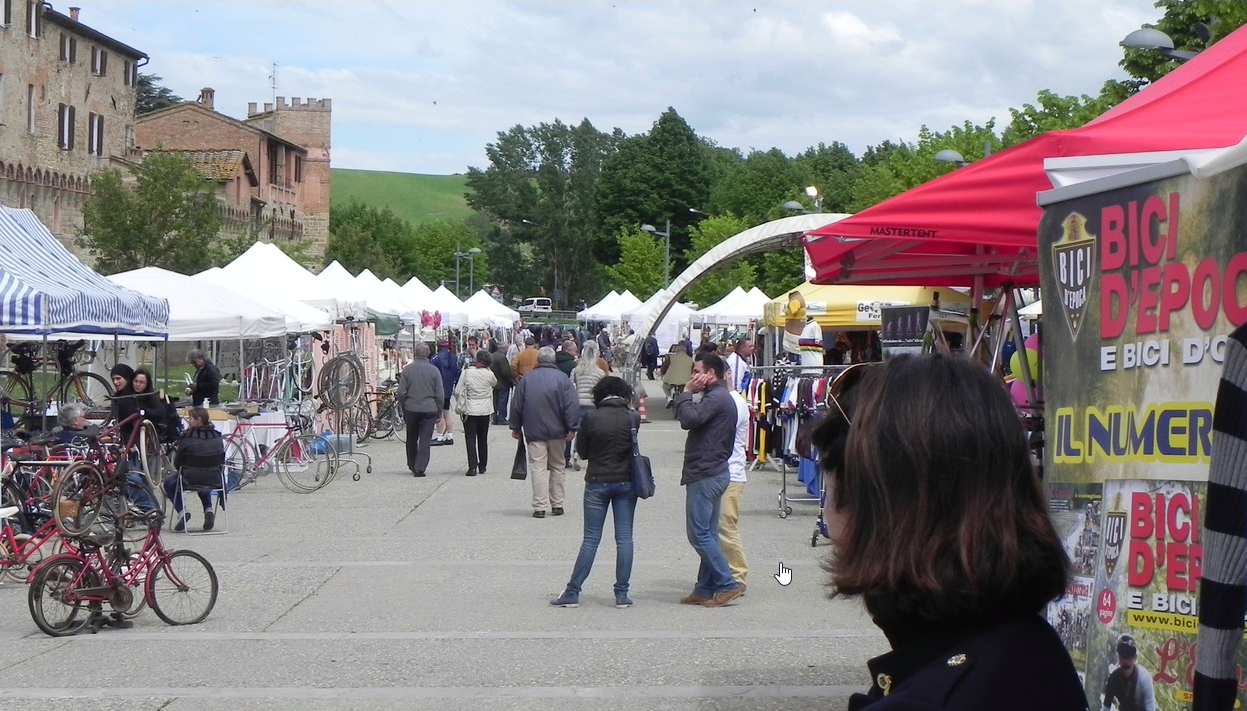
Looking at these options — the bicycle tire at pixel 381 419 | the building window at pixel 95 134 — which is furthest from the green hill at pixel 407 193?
the bicycle tire at pixel 381 419

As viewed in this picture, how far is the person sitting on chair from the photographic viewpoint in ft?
44.4

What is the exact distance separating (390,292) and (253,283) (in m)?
9.14

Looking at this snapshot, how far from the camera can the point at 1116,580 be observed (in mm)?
3285

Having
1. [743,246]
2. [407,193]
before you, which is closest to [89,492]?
[743,246]

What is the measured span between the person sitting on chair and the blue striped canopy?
133 cm

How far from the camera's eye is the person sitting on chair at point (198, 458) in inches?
533

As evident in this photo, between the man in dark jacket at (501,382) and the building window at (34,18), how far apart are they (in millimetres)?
37856

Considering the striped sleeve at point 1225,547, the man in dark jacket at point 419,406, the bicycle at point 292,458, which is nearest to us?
the striped sleeve at point 1225,547

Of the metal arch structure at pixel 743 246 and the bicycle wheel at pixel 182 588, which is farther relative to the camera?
the metal arch structure at pixel 743 246

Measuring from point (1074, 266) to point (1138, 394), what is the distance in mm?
381

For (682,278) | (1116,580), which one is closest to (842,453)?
(1116,580)

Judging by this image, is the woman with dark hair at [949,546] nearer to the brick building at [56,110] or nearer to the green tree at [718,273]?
the brick building at [56,110]

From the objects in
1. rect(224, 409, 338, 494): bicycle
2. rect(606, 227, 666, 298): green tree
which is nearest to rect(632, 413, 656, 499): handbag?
rect(224, 409, 338, 494): bicycle

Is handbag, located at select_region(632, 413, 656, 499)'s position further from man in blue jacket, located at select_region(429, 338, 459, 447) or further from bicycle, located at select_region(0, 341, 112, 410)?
man in blue jacket, located at select_region(429, 338, 459, 447)
